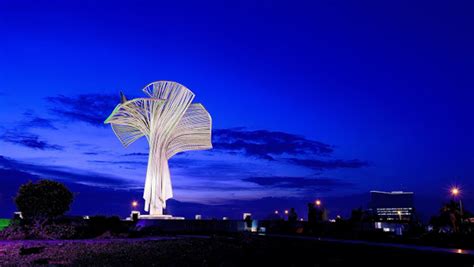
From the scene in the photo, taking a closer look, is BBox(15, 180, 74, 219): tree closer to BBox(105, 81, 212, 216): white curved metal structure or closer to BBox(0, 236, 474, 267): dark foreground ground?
BBox(0, 236, 474, 267): dark foreground ground

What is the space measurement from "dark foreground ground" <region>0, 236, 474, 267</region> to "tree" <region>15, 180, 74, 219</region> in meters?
6.44

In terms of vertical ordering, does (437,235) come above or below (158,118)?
below

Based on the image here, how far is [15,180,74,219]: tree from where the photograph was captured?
21375 mm

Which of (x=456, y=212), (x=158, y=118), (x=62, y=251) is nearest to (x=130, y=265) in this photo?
(x=62, y=251)

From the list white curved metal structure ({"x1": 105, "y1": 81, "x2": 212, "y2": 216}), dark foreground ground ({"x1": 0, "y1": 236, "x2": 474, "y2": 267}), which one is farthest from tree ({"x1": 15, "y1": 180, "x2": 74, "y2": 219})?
white curved metal structure ({"x1": 105, "y1": 81, "x2": 212, "y2": 216})

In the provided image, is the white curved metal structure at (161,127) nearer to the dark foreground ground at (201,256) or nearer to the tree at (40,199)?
the tree at (40,199)

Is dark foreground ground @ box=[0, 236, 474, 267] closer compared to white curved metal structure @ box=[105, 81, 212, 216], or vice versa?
dark foreground ground @ box=[0, 236, 474, 267]

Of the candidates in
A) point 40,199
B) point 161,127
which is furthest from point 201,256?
point 161,127

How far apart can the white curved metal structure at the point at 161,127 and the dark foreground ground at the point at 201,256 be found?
1530 centimetres

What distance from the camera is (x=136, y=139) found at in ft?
116

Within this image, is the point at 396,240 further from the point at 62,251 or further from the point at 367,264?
the point at 62,251

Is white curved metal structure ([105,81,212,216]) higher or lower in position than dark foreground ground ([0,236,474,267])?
higher

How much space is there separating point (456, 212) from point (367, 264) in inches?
793

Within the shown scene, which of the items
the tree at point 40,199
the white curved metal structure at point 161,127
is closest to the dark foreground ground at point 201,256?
the tree at point 40,199
